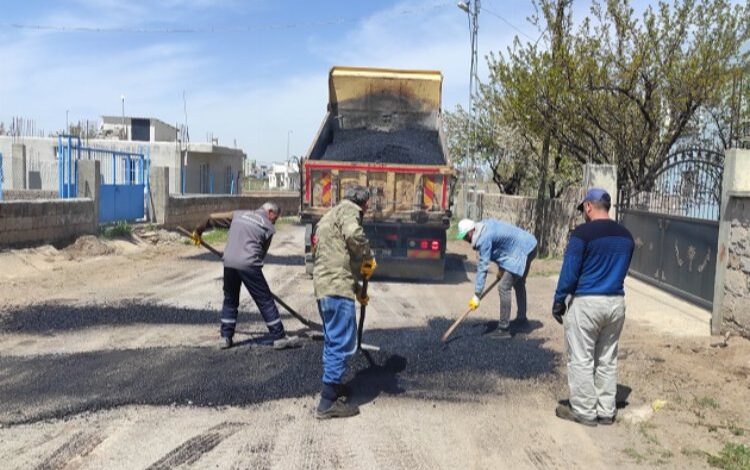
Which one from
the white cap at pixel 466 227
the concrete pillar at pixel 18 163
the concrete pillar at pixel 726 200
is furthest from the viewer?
the concrete pillar at pixel 18 163

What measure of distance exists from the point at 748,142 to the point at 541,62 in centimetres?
468

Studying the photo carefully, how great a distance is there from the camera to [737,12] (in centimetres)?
1263

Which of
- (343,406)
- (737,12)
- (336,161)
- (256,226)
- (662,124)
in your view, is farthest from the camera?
(662,124)

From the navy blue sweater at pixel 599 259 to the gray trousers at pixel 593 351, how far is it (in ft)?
0.28

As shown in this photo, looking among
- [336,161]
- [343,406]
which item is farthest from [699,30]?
[343,406]

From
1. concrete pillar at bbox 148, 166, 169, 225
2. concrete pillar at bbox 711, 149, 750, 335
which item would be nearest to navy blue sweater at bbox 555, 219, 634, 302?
concrete pillar at bbox 711, 149, 750, 335

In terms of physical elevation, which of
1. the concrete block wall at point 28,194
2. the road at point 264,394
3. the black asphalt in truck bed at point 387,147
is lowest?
the road at point 264,394

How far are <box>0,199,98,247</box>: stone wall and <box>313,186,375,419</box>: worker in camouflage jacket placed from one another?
8335 mm

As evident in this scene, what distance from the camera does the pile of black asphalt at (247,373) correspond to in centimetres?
504

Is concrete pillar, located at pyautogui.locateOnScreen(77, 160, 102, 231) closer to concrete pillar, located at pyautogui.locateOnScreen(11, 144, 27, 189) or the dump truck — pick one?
the dump truck

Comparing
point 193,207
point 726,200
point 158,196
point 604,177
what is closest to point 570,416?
point 726,200

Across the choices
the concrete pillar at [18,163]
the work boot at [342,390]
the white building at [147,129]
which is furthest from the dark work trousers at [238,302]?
the white building at [147,129]

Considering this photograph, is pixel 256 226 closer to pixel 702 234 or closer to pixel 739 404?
pixel 739 404

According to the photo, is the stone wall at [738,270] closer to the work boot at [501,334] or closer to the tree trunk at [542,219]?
the work boot at [501,334]
